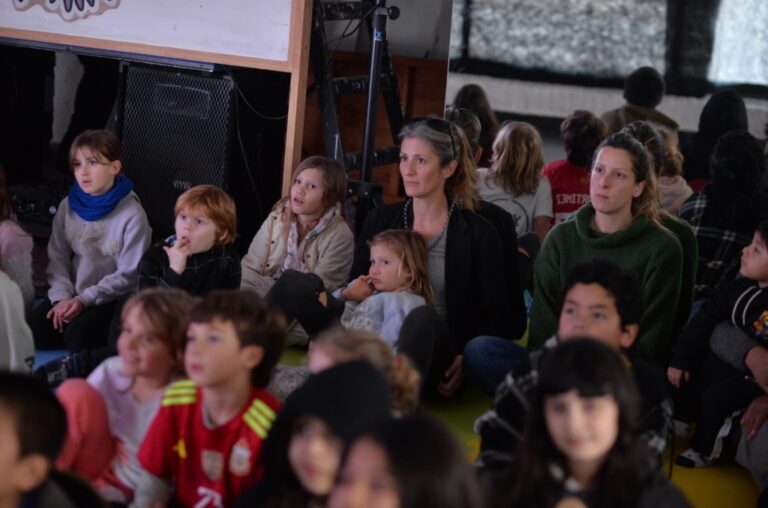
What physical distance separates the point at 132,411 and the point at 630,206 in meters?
1.52

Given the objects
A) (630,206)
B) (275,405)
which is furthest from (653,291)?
(275,405)

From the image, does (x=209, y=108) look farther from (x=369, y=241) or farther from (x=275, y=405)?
(x=275, y=405)

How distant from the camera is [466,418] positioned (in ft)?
10.2

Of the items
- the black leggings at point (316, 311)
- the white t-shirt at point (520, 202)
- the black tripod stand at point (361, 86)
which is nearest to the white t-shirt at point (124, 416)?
the black leggings at point (316, 311)

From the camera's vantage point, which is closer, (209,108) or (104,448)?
(104,448)

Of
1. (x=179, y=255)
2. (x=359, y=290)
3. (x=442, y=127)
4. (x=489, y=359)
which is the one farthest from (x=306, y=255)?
(x=489, y=359)

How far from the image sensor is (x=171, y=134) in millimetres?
4234

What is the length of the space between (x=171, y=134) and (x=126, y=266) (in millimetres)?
900

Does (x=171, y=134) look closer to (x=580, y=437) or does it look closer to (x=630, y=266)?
(x=630, y=266)

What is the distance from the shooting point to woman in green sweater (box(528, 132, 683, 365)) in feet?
9.78

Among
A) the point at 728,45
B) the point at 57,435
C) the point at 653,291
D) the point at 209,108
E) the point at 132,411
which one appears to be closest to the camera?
the point at 57,435

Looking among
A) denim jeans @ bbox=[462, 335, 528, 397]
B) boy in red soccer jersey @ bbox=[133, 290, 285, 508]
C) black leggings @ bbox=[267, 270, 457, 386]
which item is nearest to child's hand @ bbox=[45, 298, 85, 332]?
black leggings @ bbox=[267, 270, 457, 386]

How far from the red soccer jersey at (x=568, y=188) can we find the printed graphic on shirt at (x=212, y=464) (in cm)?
240

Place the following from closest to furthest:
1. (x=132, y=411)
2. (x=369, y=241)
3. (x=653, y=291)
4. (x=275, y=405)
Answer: (x=275, y=405)
(x=132, y=411)
(x=653, y=291)
(x=369, y=241)
